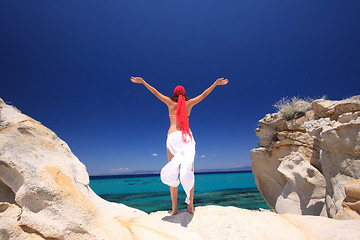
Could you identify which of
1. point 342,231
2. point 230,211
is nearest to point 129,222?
point 230,211

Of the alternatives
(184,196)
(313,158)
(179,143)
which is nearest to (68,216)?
(179,143)

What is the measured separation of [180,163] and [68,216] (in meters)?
1.57

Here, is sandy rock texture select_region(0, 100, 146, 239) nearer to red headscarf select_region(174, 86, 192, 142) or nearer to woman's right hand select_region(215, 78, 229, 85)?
red headscarf select_region(174, 86, 192, 142)

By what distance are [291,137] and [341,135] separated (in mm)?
2458

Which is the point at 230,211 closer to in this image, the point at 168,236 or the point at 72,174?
the point at 168,236

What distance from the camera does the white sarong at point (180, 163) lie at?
2779 mm

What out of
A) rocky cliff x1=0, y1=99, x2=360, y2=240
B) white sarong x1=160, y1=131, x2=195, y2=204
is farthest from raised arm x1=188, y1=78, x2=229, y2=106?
rocky cliff x1=0, y1=99, x2=360, y2=240

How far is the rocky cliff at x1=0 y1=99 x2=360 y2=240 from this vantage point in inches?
76.7

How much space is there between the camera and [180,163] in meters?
2.87

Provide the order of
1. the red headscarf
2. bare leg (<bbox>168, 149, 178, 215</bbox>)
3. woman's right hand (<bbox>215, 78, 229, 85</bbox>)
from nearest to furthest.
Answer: bare leg (<bbox>168, 149, 178, 215</bbox>) < the red headscarf < woman's right hand (<bbox>215, 78, 229, 85</bbox>)

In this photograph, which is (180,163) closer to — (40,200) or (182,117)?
(182,117)

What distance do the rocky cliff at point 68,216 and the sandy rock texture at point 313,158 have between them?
0.90 meters

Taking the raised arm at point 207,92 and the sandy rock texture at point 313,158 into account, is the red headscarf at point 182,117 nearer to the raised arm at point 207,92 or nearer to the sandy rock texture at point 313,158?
the raised arm at point 207,92

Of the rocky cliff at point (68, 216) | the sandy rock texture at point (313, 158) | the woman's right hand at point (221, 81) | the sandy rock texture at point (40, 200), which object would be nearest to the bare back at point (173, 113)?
the woman's right hand at point (221, 81)
